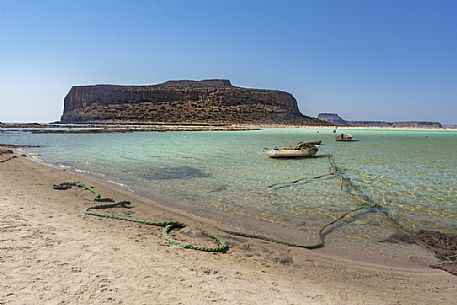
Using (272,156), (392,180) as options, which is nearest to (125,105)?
(272,156)

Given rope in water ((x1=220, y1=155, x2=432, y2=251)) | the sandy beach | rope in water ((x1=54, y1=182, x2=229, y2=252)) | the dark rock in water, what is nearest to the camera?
the sandy beach

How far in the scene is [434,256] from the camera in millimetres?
6012

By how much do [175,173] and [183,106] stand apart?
124 metres

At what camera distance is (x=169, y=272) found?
4.57 m

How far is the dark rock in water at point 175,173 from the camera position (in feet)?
47.5

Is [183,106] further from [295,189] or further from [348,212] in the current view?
[348,212]

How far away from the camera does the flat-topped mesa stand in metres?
127

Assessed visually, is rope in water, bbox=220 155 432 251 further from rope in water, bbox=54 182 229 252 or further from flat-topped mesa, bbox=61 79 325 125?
flat-topped mesa, bbox=61 79 325 125

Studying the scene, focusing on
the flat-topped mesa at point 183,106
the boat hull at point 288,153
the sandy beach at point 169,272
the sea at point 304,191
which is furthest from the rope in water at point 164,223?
the flat-topped mesa at point 183,106

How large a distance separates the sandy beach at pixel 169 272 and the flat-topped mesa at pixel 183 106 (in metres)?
115

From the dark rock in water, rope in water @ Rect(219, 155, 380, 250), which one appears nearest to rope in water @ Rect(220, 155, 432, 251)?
rope in water @ Rect(219, 155, 380, 250)

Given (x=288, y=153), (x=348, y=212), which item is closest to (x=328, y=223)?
(x=348, y=212)

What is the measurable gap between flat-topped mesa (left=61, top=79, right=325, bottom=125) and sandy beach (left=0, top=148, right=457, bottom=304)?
115 meters

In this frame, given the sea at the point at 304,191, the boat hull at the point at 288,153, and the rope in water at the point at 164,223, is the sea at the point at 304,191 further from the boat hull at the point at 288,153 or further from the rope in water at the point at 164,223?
the boat hull at the point at 288,153
